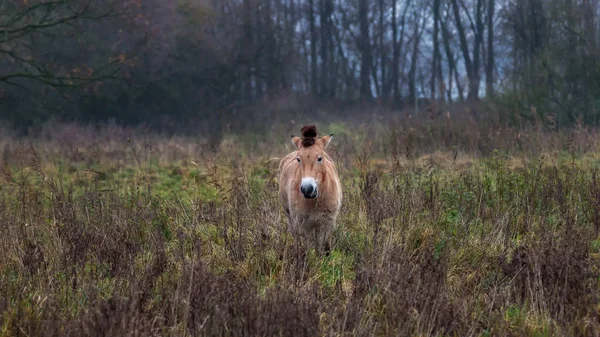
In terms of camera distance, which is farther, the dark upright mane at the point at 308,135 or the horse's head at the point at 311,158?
the dark upright mane at the point at 308,135

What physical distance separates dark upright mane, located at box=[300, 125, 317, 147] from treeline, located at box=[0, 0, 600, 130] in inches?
332

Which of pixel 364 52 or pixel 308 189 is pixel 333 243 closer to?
pixel 308 189

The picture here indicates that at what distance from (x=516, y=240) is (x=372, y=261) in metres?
2.32

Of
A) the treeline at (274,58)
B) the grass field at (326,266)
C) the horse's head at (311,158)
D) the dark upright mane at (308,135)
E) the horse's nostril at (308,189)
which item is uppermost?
the treeline at (274,58)

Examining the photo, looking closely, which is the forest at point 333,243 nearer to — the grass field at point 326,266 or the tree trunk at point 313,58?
the grass field at point 326,266

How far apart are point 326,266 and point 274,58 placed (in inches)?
1257

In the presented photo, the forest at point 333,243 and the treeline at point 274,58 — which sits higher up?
the treeline at point 274,58

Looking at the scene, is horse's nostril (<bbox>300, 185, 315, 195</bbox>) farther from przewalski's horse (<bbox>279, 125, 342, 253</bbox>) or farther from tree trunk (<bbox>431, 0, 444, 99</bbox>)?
tree trunk (<bbox>431, 0, 444, 99</bbox>)

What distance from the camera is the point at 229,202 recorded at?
878cm

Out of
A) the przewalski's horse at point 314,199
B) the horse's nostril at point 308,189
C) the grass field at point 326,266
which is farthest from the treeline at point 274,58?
the horse's nostril at point 308,189

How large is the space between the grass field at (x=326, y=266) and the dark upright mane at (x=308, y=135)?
0.98m

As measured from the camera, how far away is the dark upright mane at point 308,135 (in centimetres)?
756

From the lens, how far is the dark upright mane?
7562mm

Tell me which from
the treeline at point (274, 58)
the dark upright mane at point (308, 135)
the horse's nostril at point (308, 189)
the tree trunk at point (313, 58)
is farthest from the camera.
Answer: the tree trunk at point (313, 58)
